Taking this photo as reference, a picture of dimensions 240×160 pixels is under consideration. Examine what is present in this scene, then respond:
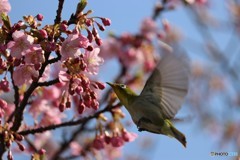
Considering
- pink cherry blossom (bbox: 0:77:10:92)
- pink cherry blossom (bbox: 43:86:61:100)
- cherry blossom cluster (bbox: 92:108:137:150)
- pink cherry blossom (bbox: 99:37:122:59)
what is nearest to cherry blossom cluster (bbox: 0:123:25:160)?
A: pink cherry blossom (bbox: 0:77:10:92)

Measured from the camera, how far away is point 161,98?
2.47m

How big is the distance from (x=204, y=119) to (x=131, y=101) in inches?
189

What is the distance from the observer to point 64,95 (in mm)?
2672

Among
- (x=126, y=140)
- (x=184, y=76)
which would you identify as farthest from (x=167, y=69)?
(x=126, y=140)

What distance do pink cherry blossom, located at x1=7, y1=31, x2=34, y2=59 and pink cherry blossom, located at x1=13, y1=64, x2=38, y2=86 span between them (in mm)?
118

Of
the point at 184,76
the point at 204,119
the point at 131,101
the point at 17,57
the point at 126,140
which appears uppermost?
the point at 17,57

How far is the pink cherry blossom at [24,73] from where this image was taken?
7.81 feet

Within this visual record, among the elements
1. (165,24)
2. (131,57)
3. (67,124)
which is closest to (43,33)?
(67,124)

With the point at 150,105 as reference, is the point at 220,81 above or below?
below

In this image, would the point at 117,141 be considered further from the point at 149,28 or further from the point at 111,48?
the point at 111,48

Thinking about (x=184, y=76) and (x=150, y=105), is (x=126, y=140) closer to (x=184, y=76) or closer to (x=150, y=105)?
(x=150, y=105)

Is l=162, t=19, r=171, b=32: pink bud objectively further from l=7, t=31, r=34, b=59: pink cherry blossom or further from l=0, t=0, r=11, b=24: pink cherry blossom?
l=7, t=31, r=34, b=59: pink cherry blossom

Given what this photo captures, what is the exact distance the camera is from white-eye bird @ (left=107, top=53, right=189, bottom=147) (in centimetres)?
223

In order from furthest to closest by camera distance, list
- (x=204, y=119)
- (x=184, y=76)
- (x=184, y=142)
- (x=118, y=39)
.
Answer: (x=204, y=119)
(x=118, y=39)
(x=184, y=142)
(x=184, y=76)
